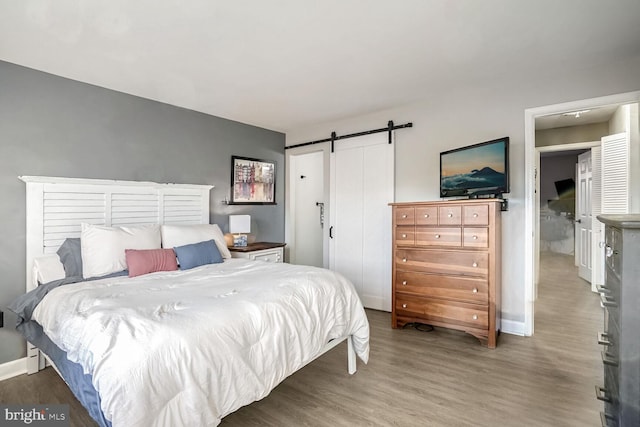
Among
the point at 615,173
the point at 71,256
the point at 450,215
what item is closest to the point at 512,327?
the point at 450,215

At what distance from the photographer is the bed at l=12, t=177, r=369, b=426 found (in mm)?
1245

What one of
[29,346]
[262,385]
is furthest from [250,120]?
[262,385]

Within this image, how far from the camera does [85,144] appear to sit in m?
2.96

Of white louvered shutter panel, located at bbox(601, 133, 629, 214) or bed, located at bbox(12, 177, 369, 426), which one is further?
white louvered shutter panel, located at bbox(601, 133, 629, 214)

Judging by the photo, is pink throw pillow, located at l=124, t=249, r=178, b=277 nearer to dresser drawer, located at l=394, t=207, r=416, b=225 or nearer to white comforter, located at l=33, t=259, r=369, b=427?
white comforter, located at l=33, t=259, r=369, b=427

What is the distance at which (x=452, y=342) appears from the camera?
3023 millimetres

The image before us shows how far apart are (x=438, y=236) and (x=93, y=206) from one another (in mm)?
3320

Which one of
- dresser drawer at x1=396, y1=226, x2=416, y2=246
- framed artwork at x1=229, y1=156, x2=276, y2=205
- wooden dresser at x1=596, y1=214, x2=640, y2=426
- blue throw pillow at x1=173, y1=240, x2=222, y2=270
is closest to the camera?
wooden dresser at x1=596, y1=214, x2=640, y2=426

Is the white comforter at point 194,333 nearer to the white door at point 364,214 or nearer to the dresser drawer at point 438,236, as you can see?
the dresser drawer at point 438,236

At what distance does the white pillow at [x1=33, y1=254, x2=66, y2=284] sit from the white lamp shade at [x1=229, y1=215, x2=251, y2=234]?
1.78m

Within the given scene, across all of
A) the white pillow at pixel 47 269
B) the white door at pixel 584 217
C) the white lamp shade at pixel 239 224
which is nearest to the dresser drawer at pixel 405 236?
the white lamp shade at pixel 239 224

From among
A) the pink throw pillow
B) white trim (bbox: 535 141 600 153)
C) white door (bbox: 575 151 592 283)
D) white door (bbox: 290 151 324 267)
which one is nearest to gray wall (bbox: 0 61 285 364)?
the pink throw pillow

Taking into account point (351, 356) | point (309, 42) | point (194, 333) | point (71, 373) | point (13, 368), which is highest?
point (309, 42)

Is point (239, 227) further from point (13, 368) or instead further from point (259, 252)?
point (13, 368)
